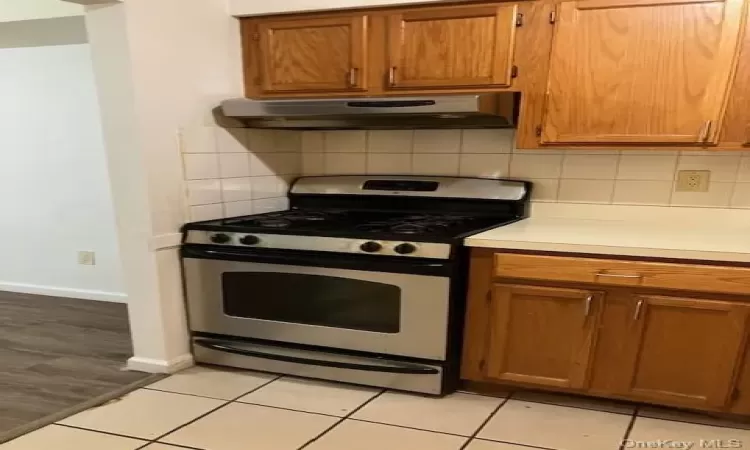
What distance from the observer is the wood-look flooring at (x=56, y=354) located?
6.70 ft

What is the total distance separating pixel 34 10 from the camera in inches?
104

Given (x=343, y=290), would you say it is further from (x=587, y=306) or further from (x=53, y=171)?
(x=53, y=171)

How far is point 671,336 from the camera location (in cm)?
185

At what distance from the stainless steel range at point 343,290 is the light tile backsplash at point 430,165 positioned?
0.14 meters

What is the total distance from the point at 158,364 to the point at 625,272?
193cm

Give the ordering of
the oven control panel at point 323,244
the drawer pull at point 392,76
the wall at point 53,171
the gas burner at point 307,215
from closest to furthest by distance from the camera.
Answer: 1. the oven control panel at point 323,244
2. the drawer pull at point 392,76
3. the gas burner at point 307,215
4. the wall at point 53,171

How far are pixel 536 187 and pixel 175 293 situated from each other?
5.71 feet

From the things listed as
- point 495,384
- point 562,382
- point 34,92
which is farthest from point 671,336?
point 34,92

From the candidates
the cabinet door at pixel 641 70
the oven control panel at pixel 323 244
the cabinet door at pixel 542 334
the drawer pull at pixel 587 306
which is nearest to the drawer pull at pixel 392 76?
the cabinet door at pixel 641 70

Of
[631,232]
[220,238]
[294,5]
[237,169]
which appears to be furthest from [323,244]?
[631,232]

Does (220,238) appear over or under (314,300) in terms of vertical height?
over

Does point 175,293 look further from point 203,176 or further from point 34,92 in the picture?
point 34,92

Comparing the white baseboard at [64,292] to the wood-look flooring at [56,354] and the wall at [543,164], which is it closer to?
the wood-look flooring at [56,354]

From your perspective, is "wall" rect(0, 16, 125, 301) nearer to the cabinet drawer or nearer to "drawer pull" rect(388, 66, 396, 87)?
"drawer pull" rect(388, 66, 396, 87)
